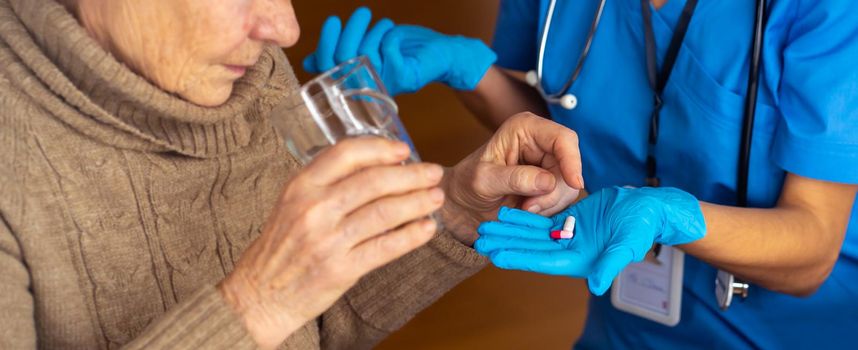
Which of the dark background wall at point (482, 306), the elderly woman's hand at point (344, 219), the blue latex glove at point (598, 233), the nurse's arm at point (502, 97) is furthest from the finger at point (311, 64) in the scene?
the dark background wall at point (482, 306)

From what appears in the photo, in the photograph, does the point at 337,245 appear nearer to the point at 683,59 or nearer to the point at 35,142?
the point at 35,142

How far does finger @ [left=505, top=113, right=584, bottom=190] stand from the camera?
1.04 meters

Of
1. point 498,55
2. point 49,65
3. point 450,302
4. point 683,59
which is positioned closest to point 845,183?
point 683,59

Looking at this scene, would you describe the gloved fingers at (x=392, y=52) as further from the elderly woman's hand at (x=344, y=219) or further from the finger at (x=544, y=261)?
the elderly woman's hand at (x=344, y=219)

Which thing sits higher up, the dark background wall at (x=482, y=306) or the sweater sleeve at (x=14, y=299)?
the sweater sleeve at (x=14, y=299)

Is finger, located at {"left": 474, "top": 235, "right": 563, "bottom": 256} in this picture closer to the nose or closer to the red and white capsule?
the red and white capsule

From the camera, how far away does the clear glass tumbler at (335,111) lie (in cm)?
82

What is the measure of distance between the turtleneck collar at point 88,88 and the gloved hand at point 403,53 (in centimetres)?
41

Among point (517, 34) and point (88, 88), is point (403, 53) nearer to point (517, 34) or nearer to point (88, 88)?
point (517, 34)

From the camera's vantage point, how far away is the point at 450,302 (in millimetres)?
2420

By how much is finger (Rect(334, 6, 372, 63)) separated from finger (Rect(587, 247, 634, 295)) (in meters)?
0.62

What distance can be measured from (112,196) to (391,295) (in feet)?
1.31

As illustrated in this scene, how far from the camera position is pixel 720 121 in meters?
1.26

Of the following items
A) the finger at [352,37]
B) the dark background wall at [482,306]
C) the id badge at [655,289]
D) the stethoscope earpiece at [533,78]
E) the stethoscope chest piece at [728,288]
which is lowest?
the dark background wall at [482,306]
